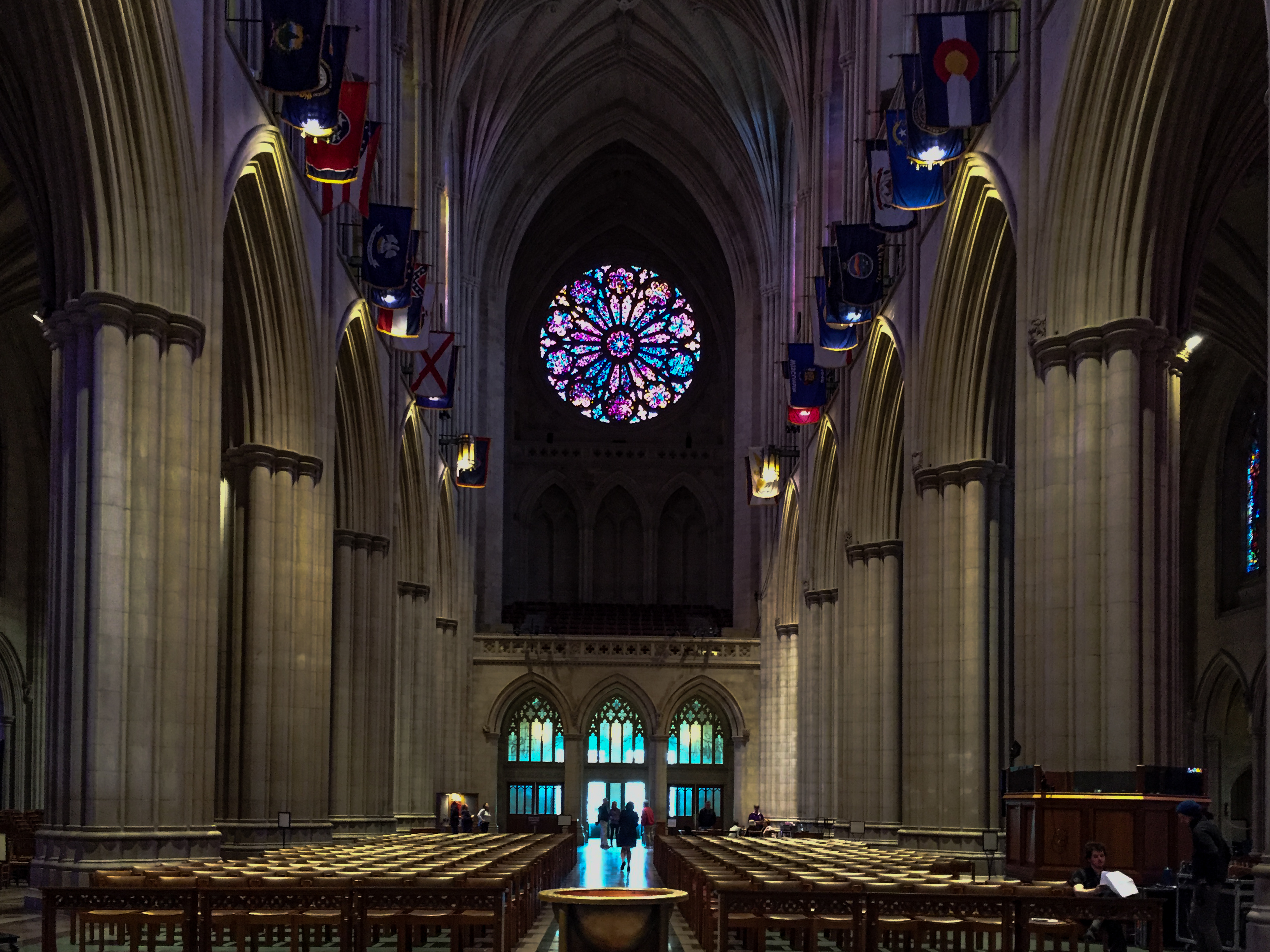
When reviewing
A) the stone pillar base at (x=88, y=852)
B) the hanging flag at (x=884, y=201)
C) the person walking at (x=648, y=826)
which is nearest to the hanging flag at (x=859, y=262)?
the hanging flag at (x=884, y=201)

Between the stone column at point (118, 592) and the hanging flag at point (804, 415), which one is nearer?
the stone column at point (118, 592)

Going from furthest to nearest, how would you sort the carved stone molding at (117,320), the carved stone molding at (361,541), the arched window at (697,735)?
the arched window at (697,735) → the carved stone molding at (361,541) → the carved stone molding at (117,320)

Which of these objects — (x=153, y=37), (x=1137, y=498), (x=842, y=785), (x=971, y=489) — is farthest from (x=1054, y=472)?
(x=842, y=785)

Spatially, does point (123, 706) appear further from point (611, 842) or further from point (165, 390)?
point (611, 842)

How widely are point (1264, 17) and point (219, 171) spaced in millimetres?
10665

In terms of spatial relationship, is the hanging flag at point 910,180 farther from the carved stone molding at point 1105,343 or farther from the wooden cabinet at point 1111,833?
the wooden cabinet at point 1111,833

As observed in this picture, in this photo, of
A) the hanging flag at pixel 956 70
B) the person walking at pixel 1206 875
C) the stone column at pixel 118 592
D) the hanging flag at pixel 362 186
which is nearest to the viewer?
the person walking at pixel 1206 875

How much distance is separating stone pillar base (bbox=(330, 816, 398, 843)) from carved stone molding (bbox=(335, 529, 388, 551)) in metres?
4.66

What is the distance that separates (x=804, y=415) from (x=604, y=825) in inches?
622

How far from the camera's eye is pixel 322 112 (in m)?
18.6

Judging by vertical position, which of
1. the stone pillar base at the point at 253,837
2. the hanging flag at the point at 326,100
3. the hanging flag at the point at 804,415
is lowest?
the stone pillar base at the point at 253,837

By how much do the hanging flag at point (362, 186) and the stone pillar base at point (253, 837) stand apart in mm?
8434

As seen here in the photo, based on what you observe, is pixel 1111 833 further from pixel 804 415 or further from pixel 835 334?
pixel 804 415

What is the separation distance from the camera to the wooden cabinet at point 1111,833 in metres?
13.5
